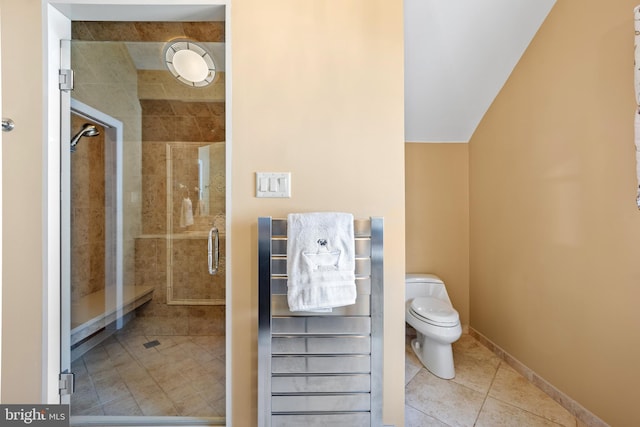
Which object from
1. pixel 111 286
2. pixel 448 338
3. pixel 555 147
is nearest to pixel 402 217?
pixel 448 338

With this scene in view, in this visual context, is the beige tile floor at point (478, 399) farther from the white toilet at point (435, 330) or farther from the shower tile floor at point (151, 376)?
the shower tile floor at point (151, 376)

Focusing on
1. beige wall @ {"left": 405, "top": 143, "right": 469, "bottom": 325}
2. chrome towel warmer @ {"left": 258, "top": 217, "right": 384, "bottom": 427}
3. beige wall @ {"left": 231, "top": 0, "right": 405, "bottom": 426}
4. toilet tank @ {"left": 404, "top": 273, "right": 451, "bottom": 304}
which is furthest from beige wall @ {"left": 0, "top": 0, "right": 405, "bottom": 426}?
beige wall @ {"left": 405, "top": 143, "right": 469, "bottom": 325}

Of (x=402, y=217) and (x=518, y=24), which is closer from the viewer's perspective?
(x=402, y=217)

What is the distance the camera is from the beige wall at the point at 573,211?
1335 mm

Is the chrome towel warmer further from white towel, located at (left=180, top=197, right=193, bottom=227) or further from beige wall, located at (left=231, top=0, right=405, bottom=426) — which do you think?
white towel, located at (left=180, top=197, right=193, bottom=227)

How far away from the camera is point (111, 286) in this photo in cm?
166

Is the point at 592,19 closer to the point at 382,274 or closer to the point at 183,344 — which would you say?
the point at 382,274

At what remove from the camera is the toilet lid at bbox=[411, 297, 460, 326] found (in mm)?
1832

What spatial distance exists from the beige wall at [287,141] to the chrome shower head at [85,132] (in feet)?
0.48

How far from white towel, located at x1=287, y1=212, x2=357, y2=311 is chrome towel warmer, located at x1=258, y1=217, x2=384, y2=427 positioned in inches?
3.0

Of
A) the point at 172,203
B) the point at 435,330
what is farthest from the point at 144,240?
the point at 435,330

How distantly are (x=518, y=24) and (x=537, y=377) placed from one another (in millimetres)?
2261

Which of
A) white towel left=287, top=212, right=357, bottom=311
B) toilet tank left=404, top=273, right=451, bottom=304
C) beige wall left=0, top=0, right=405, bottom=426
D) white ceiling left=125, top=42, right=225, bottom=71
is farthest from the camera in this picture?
toilet tank left=404, top=273, right=451, bottom=304

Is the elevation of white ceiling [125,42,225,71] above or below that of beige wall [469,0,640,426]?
above
